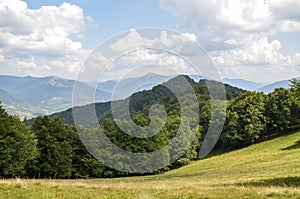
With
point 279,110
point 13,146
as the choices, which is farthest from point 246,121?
point 13,146

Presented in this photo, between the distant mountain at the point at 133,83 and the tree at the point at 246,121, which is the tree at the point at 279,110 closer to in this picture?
the tree at the point at 246,121

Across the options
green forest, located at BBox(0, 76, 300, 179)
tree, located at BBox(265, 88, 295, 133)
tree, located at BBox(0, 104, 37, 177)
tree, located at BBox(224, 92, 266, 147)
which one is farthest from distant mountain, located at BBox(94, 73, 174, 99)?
tree, located at BBox(265, 88, 295, 133)

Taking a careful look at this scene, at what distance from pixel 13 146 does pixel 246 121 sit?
60.2 metres

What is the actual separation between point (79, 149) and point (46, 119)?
11.0 meters

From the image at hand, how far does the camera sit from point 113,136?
249ft

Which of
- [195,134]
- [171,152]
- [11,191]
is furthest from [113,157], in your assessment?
[11,191]

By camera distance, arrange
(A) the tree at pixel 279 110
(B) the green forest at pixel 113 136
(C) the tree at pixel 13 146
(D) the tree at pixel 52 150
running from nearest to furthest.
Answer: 1. (C) the tree at pixel 13 146
2. (B) the green forest at pixel 113 136
3. (D) the tree at pixel 52 150
4. (A) the tree at pixel 279 110

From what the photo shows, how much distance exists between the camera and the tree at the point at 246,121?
84062mm

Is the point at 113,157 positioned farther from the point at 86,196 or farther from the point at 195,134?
the point at 86,196

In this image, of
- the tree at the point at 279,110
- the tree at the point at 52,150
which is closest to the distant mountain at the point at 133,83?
the tree at the point at 52,150

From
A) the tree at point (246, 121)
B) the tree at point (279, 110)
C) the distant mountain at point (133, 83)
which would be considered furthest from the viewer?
the tree at point (246, 121)

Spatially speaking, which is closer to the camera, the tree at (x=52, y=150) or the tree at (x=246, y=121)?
the tree at (x=52, y=150)

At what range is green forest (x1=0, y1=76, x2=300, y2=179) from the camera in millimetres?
59469

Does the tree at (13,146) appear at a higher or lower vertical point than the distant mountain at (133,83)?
lower
